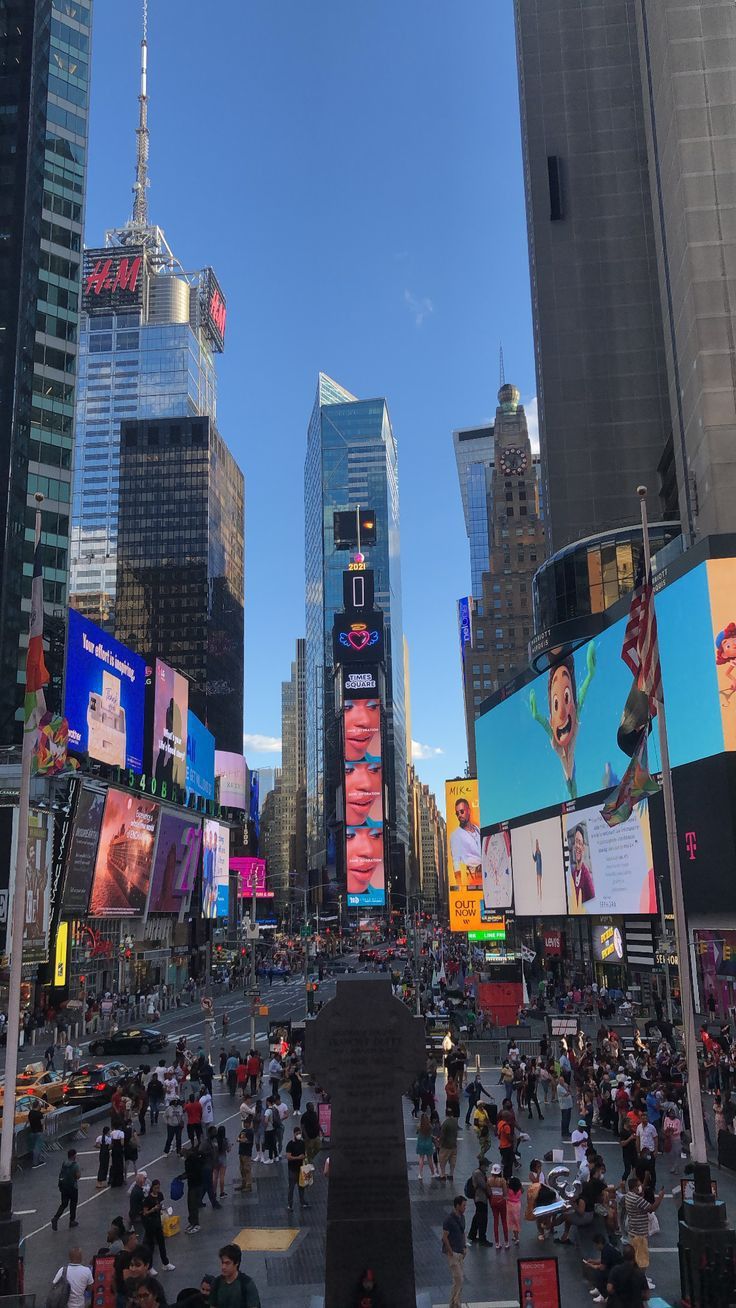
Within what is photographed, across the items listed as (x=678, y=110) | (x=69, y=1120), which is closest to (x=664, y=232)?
(x=678, y=110)

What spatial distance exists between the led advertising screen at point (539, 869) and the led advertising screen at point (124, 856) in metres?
28.4

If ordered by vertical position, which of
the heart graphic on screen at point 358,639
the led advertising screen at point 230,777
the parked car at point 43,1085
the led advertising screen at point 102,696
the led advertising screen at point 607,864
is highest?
the heart graphic on screen at point 358,639

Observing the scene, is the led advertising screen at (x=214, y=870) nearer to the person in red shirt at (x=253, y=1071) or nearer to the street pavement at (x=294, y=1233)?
the person in red shirt at (x=253, y=1071)

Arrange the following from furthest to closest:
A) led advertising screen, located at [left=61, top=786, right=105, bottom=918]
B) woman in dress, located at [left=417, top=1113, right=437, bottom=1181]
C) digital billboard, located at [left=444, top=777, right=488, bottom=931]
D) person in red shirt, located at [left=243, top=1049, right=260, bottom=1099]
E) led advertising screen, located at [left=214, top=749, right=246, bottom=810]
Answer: led advertising screen, located at [left=214, top=749, right=246, bottom=810], digital billboard, located at [left=444, top=777, right=488, bottom=931], led advertising screen, located at [left=61, top=786, right=105, bottom=918], person in red shirt, located at [left=243, top=1049, right=260, bottom=1099], woman in dress, located at [left=417, top=1113, right=437, bottom=1181]

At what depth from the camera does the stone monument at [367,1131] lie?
42.8ft

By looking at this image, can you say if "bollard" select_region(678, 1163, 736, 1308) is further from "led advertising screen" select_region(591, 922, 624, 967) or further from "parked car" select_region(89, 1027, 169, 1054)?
"led advertising screen" select_region(591, 922, 624, 967)

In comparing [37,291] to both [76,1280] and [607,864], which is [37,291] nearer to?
[607,864]

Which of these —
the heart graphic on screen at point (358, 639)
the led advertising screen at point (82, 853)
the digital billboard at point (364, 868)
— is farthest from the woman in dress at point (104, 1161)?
the heart graphic on screen at point (358, 639)

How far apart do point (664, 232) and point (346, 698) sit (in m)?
125

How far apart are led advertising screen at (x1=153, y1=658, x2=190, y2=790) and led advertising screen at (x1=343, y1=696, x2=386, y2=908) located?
2935 inches

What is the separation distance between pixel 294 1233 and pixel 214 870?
91239 millimetres

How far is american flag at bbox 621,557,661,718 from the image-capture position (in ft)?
56.1

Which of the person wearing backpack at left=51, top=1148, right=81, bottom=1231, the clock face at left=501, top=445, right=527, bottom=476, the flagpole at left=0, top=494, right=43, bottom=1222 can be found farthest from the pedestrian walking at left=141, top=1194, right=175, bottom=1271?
the clock face at left=501, top=445, right=527, bottom=476

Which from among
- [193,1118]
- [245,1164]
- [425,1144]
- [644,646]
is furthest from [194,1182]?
[644,646]
